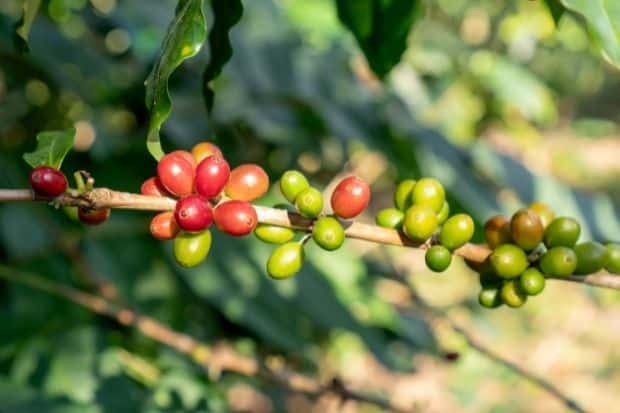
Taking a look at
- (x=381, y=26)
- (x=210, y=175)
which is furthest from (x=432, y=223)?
(x=381, y=26)

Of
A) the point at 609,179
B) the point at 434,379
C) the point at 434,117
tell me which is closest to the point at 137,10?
the point at 434,117

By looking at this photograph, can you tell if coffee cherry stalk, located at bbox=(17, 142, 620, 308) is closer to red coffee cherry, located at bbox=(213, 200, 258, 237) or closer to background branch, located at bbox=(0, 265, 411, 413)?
red coffee cherry, located at bbox=(213, 200, 258, 237)

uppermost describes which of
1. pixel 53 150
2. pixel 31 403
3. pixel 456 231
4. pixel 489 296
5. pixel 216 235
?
pixel 53 150

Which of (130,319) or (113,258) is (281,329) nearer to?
(113,258)

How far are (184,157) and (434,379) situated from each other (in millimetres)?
3399

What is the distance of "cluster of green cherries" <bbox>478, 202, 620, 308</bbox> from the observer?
0.87 metres

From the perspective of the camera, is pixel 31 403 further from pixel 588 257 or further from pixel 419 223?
pixel 588 257

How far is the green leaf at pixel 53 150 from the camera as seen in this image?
79 cm

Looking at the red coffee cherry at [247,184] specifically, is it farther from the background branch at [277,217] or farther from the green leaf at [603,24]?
the green leaf at [603,24]

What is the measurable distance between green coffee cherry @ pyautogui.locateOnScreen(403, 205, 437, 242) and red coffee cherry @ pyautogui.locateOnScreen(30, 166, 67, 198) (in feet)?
1.08

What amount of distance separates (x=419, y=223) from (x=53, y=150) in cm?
35

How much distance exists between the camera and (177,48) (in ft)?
2.58

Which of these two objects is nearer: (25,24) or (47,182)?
(47,182)

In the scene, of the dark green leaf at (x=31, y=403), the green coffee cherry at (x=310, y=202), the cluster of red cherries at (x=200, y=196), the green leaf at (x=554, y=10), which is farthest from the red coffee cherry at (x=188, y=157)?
the dark green leaf at (x=31, y=403)
